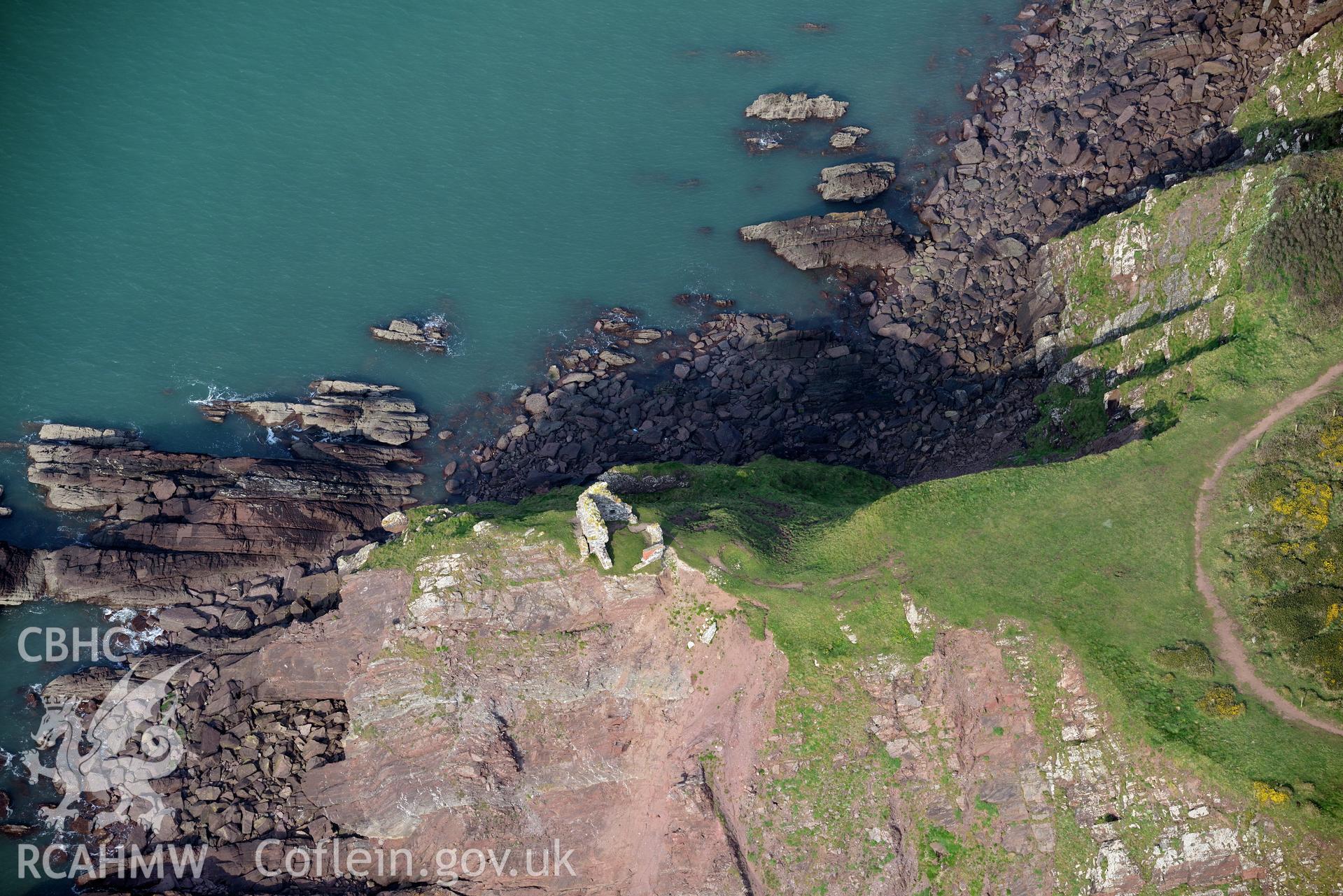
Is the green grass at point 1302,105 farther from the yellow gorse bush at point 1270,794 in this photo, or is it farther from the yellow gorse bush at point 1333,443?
the yellow gorse bush at point 1270,794

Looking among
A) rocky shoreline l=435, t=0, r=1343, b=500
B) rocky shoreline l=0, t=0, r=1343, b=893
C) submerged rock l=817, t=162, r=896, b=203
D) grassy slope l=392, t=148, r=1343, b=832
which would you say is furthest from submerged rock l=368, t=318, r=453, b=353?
submerged rock l=817, t=162, r=896, b=203

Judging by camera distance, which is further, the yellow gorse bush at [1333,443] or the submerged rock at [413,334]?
the submerged rock at [413,334]

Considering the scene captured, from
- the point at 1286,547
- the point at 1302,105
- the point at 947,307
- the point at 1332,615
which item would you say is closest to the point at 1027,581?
the point at 1286,547

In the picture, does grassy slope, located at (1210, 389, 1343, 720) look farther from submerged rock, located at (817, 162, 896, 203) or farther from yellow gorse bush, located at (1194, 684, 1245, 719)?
submerged rock, located at (817, 162, 896, 203)

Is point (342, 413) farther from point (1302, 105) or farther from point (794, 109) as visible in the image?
point (1302, 105)

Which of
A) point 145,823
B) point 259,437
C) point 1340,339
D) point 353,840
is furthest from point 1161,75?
point 145,823

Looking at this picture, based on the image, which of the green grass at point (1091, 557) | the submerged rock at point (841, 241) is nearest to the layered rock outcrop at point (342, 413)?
the green grass at point (1091, 557)

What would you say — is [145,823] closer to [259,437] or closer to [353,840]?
[353,840]
